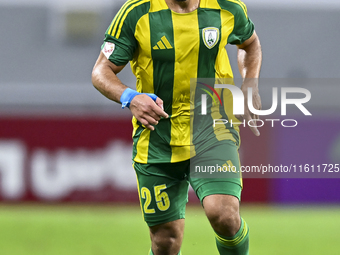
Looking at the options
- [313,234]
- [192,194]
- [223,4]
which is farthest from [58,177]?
[223,4]

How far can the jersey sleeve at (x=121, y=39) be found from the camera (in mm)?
3238

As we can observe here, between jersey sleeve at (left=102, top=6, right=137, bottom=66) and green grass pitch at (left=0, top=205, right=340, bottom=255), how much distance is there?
7.93 feet

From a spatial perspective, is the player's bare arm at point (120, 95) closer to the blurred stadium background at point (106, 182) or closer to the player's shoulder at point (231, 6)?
the player's shoulder at point (231, 6)

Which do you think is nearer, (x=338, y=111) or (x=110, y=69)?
(x=110, y=69)

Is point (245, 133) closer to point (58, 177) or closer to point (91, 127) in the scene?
point (91, 127)

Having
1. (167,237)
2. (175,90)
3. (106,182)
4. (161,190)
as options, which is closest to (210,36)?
(175,90)

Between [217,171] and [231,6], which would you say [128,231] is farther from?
[231,6]

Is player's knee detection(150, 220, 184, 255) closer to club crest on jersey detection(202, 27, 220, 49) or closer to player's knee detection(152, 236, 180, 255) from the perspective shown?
player's knee detection(152, 236, 180, 255)

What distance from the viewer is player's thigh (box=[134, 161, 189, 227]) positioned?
11.3 feet

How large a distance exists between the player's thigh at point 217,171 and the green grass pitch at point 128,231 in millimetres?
2099

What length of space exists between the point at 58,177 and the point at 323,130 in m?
3.59

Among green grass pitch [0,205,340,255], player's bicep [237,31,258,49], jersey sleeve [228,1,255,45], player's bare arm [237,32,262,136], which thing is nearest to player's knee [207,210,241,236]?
player's bare arm [237,32,262,136]

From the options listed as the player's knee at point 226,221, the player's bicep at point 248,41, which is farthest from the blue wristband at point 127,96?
the player's bicep at point 248,41

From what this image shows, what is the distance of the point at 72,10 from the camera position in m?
A: 11.4
